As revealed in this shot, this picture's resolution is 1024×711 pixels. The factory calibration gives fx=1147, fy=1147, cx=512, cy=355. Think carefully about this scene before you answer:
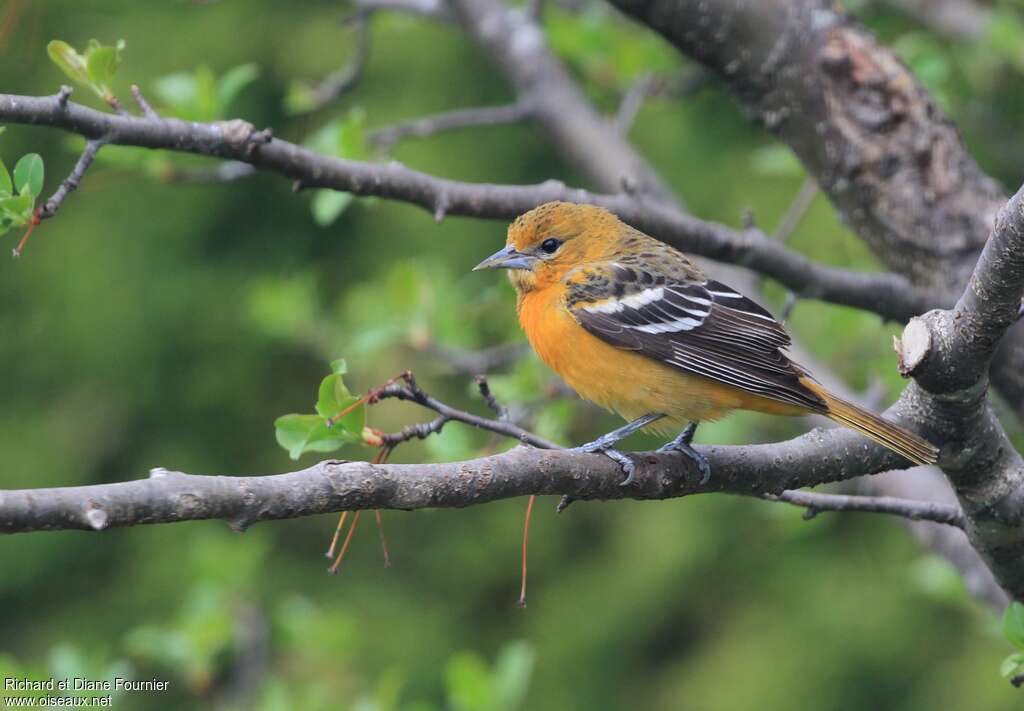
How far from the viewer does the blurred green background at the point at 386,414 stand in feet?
18.4

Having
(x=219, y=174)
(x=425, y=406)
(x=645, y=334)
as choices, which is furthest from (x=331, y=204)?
(x=425, y=406)

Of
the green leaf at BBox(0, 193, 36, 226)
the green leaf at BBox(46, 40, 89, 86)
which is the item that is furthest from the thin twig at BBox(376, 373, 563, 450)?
the green leaf at BBox(46, 40, 89, 86)

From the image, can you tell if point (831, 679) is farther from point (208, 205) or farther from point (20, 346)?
point (20, 346)

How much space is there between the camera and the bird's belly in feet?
12.0

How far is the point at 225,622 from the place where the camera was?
4664mm

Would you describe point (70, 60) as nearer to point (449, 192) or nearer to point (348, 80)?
point (449, 192)

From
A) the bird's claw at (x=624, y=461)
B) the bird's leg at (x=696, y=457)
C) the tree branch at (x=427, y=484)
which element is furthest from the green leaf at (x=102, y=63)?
the bird's leg at (x=696, y=457)

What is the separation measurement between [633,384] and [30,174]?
1.87m

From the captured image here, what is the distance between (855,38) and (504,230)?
2956mm

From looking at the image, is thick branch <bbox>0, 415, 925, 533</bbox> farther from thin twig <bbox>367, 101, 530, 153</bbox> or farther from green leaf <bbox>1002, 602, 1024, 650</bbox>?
thin twig <bbox>367, 101, 530, 153</bbox>

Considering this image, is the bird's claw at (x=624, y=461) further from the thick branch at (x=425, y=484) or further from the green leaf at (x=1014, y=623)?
the green leaf at (x=1014, y=623)

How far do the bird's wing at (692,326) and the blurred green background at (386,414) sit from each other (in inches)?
43.8

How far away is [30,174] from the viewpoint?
2.77 metres

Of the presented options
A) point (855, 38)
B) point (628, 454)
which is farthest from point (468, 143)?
point (628, 454)
